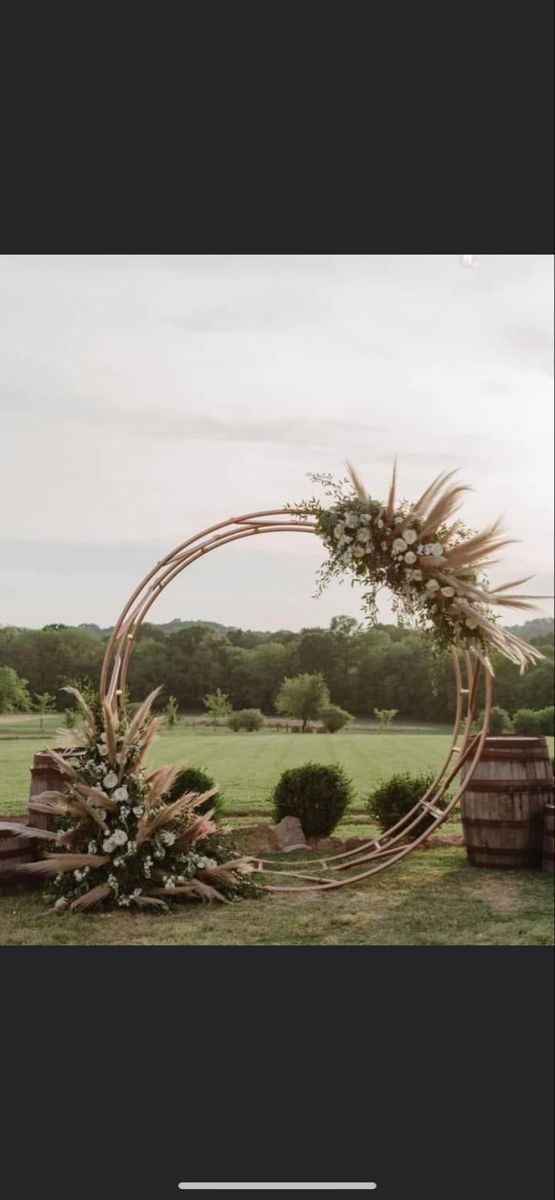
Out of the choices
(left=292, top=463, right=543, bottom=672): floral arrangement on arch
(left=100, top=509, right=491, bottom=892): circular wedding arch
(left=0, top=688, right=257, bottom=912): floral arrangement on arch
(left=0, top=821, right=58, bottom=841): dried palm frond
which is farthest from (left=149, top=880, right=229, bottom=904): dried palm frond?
(left=292, top=463, right=543, bottom=672): floral arrangement on arch

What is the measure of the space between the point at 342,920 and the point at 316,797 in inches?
59.5

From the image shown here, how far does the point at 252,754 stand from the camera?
716 cm

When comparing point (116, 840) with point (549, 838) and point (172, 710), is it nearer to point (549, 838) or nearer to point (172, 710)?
point (172, 710)

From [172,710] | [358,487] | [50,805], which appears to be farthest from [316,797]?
[358,487]

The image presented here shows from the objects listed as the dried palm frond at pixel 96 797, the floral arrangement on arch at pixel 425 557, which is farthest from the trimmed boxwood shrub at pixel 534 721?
the dried palm frond at pixel 96 797

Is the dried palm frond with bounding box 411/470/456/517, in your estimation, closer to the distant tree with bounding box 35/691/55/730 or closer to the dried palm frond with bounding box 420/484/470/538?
Result: the dried palm frond with bounding box 420/484/470/538

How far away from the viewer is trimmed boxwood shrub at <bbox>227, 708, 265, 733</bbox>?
719cm

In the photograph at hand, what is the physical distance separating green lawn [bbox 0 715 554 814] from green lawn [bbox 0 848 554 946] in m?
1.19

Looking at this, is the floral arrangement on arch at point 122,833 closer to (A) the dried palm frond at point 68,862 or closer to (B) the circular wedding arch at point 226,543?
(A) the dried palm frond at point 68,862

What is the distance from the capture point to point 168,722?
7.19 meters

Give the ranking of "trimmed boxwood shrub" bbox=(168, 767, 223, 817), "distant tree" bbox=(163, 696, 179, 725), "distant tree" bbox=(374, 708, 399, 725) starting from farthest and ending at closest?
1. "distant tree" bbox=(374, 708, 399, 725)
2. "distant tree" bbox=(163, 696, 179, 725)
3. "trimmed boxwood shrub" bbox=(168, 767, 223, 817)

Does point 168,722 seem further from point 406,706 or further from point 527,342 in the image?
point 527,342
